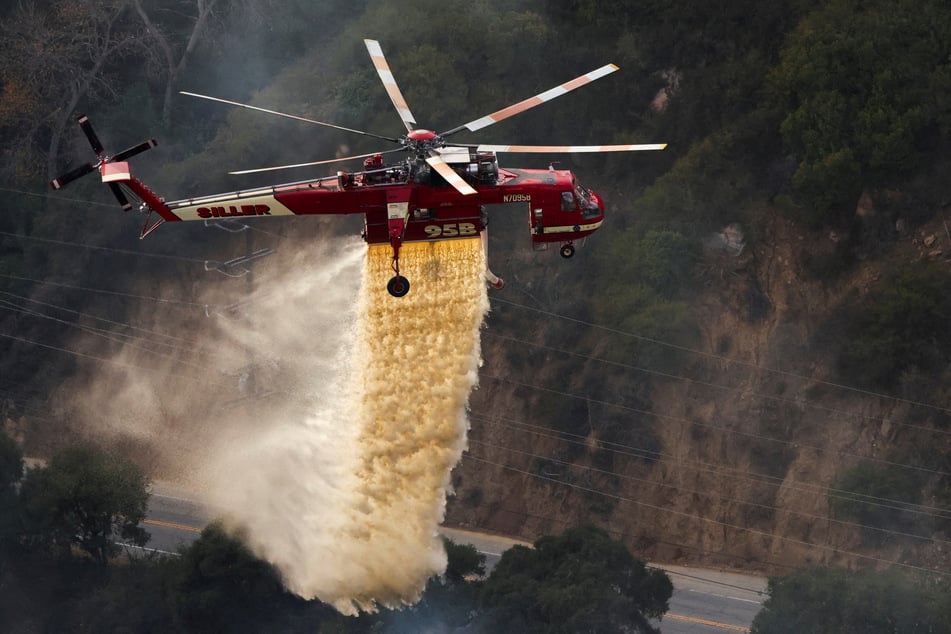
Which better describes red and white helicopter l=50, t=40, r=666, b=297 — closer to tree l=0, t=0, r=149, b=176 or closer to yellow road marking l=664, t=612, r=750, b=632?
yellow road marking l=664, t=612, r=750, b=632

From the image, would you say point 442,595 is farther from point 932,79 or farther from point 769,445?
point 932,79

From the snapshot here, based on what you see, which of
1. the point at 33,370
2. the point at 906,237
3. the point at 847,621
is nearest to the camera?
the point at 847,621

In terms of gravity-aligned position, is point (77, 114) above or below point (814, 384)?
above

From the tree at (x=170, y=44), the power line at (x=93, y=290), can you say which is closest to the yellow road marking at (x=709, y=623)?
the power line at (x=93, y=290)

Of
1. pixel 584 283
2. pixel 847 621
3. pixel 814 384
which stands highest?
pixel 584 283

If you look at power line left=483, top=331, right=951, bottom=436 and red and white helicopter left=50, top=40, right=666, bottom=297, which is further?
power line left=483, top=331, right=951, bottom=436

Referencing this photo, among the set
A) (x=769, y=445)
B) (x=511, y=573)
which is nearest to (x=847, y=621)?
(x=769, y=445)

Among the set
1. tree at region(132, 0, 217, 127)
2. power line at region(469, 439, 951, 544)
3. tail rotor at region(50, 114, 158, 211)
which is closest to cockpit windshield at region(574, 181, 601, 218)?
tail rotor at region(50, 114, 158, 211)
